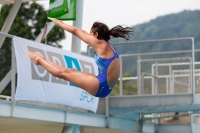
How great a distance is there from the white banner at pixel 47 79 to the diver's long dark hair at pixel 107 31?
6.49 metres

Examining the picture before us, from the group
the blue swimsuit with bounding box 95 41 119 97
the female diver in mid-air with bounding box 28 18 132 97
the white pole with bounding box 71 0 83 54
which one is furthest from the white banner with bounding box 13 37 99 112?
the blue swimsuit with bounding box 95 41 119 97

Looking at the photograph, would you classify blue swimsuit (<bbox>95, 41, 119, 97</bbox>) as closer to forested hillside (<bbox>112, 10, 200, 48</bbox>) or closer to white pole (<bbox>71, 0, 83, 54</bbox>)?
white pole (<bbox>71, 0, 83, 54</bbox>)

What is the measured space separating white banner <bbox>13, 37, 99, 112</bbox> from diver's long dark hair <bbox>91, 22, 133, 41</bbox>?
→ 6492 millimetres

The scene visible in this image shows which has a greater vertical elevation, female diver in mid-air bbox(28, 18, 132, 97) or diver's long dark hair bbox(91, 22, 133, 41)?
diver's long dark hair bbox(91, 22, 133, 41)

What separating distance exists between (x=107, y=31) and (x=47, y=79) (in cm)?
754

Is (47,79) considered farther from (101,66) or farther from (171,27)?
(171,27)

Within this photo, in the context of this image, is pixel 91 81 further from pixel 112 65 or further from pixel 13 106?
pixel 13 106

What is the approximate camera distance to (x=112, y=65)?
11.8 meters

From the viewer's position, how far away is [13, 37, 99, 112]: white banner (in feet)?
60.0

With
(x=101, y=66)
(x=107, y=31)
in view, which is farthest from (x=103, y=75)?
(x=107, y=31)

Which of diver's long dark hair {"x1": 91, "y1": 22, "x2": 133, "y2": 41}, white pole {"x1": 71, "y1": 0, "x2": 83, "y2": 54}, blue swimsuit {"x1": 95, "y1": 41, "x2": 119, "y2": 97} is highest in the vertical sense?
white pole {"x1": 71, "y1": 0, "x2": 83, "y2": 54}

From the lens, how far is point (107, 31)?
1194cm

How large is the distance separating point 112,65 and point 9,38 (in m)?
7.04

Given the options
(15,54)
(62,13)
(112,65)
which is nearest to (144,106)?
(62,13)
